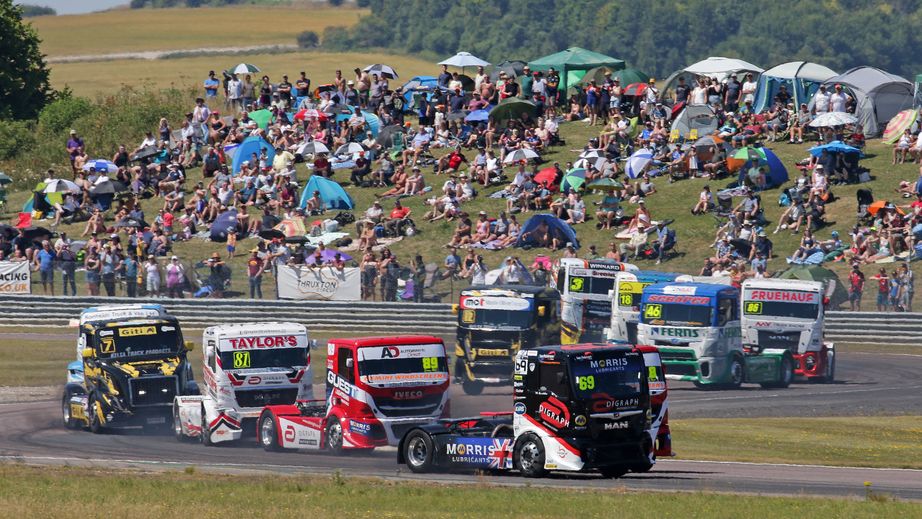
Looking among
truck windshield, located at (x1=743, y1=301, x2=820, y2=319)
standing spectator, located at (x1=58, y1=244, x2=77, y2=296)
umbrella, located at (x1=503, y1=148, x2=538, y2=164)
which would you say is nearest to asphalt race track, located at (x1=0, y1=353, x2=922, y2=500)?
truck windshield, located at (x1=743, y1=301, x2=820, y2=319)

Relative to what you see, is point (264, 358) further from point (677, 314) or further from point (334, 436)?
point (677, 314)

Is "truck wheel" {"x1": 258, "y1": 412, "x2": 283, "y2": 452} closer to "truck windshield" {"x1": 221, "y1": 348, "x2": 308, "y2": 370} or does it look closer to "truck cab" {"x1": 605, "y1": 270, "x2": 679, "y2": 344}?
Answer: "truck windshield" {"x1": 221, "y1": 348, "x2": 308, "y2": 370}

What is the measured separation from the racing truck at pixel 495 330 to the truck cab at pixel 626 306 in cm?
262

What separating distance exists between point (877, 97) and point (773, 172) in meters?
6.57

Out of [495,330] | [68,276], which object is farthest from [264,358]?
→ [68,276]

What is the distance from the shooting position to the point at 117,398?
2745 centimetres

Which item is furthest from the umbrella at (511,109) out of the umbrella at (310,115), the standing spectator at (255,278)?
the standing spectator at (255,278)

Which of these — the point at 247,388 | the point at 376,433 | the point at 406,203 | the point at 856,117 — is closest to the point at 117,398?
the point at 247,388

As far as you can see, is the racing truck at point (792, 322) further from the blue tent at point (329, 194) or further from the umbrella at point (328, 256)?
the blue tent at point (329, 194)

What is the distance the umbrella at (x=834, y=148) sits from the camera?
44.7 meters

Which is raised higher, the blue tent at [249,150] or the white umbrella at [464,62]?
the white umbrella at [464,62]

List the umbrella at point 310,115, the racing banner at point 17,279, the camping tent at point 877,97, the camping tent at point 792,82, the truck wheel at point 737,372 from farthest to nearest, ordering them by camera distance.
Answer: the umbrella at point 310,115 < the camping tent at point 792,82 < the camping tent at point 877,97 < the racing banner at point 17,279 < the truck wheel at point 737,372

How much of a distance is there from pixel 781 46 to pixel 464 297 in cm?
13060

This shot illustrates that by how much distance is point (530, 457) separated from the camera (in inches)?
792
